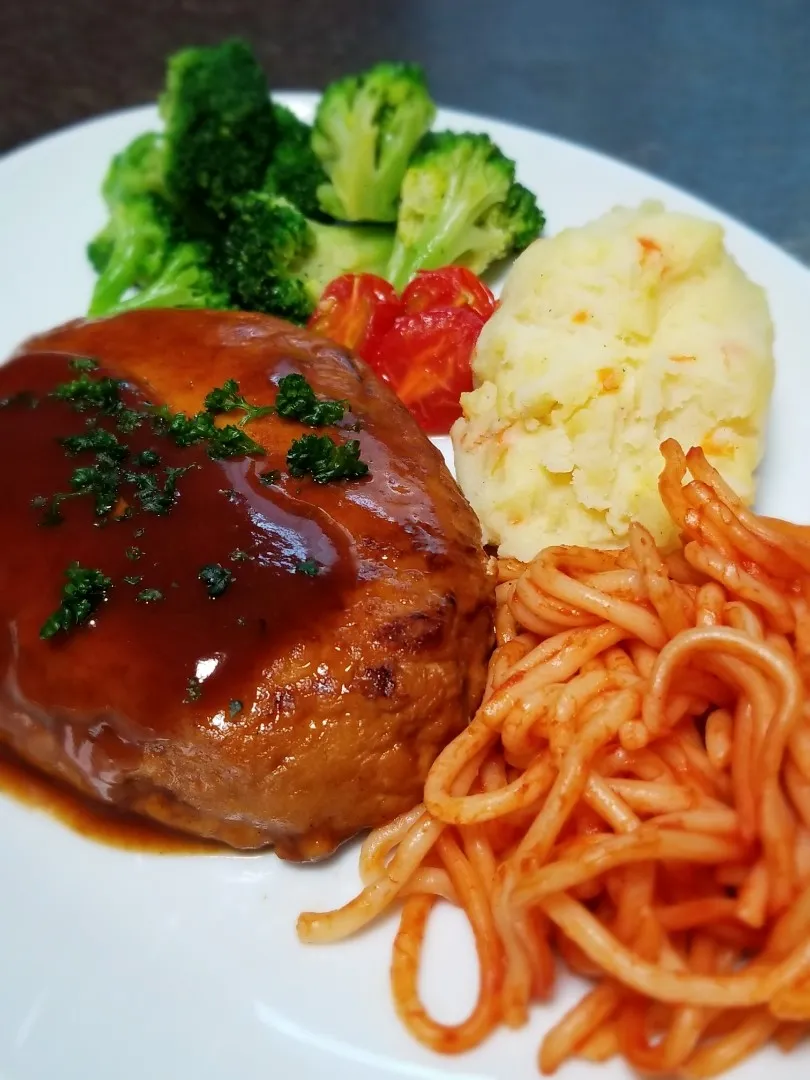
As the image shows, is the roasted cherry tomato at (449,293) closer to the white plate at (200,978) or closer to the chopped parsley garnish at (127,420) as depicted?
the chopped parsley garnish at (127,420)

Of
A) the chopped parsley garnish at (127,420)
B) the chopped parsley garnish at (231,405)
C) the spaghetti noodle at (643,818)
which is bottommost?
the spaghetti noodle at (643,818)

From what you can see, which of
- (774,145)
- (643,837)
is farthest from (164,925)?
(774,145)

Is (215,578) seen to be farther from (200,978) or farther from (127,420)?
(200,978)

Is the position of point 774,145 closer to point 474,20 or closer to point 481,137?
point 474,20

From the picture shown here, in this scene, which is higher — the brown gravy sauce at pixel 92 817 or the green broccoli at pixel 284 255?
the green broccoli at pixel 284 255

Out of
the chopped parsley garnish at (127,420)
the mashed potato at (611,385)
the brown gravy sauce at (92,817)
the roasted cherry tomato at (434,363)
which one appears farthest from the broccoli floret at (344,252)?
the brown gravy sauce at (92,817)

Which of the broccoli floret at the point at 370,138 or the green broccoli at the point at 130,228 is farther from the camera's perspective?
the broccoli floret at the point at 370,138
